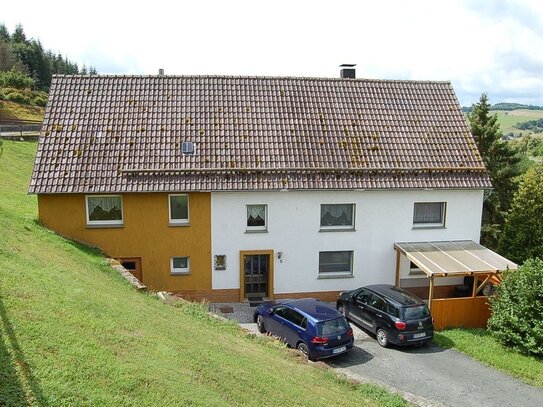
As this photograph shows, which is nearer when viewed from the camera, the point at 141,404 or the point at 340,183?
the point at 141,404

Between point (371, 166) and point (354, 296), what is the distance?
5452 mm

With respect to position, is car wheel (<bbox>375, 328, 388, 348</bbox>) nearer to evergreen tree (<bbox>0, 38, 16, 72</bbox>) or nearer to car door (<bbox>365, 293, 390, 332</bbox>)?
car door (<bbox>365, 293, 390, 332</bbox>)

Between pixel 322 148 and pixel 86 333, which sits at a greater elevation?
pixel 322 148

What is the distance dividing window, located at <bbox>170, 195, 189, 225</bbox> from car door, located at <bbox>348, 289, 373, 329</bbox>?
7.02 metres

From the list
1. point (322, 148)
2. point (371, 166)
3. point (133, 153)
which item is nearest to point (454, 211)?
point (371, 166)

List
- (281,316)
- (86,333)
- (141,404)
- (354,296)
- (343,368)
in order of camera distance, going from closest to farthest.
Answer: (141,404) < (86,333) < (343,368) < (281,316) < (354,296)

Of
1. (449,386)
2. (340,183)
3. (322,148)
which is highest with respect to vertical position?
(322,148)

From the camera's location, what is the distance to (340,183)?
60.9 ft

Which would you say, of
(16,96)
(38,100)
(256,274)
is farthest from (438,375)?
(38,100)

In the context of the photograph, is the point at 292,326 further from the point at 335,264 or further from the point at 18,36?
the point at 18,36

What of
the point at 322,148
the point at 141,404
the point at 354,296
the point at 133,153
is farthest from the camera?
the point at 322,148

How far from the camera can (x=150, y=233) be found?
18031 mm

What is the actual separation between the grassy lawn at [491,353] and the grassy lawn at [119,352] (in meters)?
4.65

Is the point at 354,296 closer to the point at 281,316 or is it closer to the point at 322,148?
the point at 281,316
